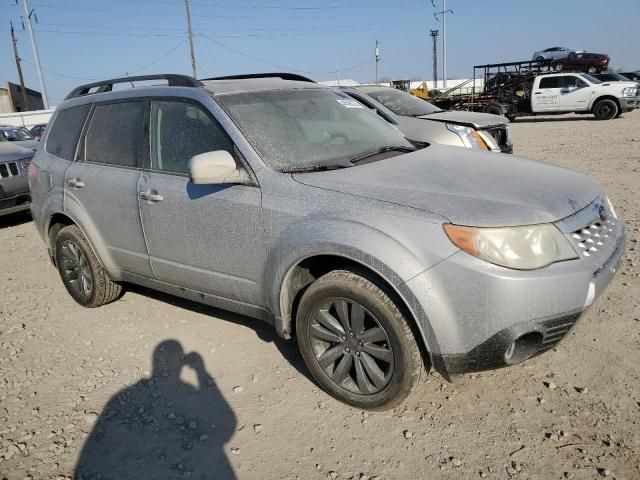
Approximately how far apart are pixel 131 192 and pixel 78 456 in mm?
1731

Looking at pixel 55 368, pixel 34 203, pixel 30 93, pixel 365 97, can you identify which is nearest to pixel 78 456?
pixel 55 368

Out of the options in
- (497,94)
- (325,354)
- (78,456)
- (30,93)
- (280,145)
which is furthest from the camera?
(30,93)

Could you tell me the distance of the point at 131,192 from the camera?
3531mm

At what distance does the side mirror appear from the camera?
2.76m

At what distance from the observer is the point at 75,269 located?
4.34 metres

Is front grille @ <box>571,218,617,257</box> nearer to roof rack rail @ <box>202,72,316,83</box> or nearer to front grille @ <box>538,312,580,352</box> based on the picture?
front grille @ <box>538,312,580,352</box>

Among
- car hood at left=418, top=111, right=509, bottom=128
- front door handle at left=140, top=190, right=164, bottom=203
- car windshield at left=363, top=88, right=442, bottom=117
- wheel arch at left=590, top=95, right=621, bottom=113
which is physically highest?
front door handle at left=140, top=190, right=164, bottom=203

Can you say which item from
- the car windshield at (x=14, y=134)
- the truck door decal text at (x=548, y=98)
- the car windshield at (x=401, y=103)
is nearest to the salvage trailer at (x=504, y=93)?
the truck door decal text at (x=548, y=98)

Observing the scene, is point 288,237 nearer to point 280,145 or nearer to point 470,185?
point 280,145

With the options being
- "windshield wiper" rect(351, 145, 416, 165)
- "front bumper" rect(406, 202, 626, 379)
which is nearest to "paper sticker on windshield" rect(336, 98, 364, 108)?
"windshield wiper" rect(351, 145, 416, 165)

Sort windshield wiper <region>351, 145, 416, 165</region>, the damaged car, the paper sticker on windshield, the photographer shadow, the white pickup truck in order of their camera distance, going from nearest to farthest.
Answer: the photographer shadow, windshield wiper <region>351, 145, 416, 165</region>, the paper sticker on windshield, the damaged car, the white pickup truck

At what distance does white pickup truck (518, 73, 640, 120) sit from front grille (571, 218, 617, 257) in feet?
59.2

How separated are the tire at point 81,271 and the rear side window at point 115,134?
697 millimetres

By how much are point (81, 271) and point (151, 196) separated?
1400 mm
